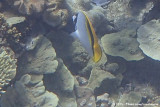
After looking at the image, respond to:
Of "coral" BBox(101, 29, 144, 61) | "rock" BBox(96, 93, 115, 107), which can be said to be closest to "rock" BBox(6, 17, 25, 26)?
"coral" BBox(101, 29, 144, 61)

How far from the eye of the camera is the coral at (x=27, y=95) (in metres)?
3.64

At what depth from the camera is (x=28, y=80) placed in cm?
379

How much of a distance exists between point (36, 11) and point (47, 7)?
0.27 meters

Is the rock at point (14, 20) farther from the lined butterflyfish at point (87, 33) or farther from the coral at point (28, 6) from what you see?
the lined butterflyfish at point (87, 33)

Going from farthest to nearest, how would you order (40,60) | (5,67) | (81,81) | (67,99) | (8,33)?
1. (81,81)
2. (67,99)
3. (40,60)
4. (8,33)
5. (5,67)

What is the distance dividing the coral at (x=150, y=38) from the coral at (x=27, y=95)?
86.5 inches

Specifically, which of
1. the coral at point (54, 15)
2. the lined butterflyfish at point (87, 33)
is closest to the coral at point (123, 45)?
the coral at point (54, 15)

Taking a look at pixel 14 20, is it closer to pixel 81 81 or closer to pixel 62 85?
pixel 62 85

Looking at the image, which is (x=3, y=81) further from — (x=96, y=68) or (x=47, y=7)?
(x=96, y=68)

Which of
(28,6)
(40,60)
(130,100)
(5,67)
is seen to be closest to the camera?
(5,67)

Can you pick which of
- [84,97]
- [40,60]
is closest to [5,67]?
[40,60]

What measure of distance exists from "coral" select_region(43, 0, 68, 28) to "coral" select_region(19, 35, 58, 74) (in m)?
0.34

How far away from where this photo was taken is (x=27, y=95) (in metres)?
3.76

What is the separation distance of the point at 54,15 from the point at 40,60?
0.88m
